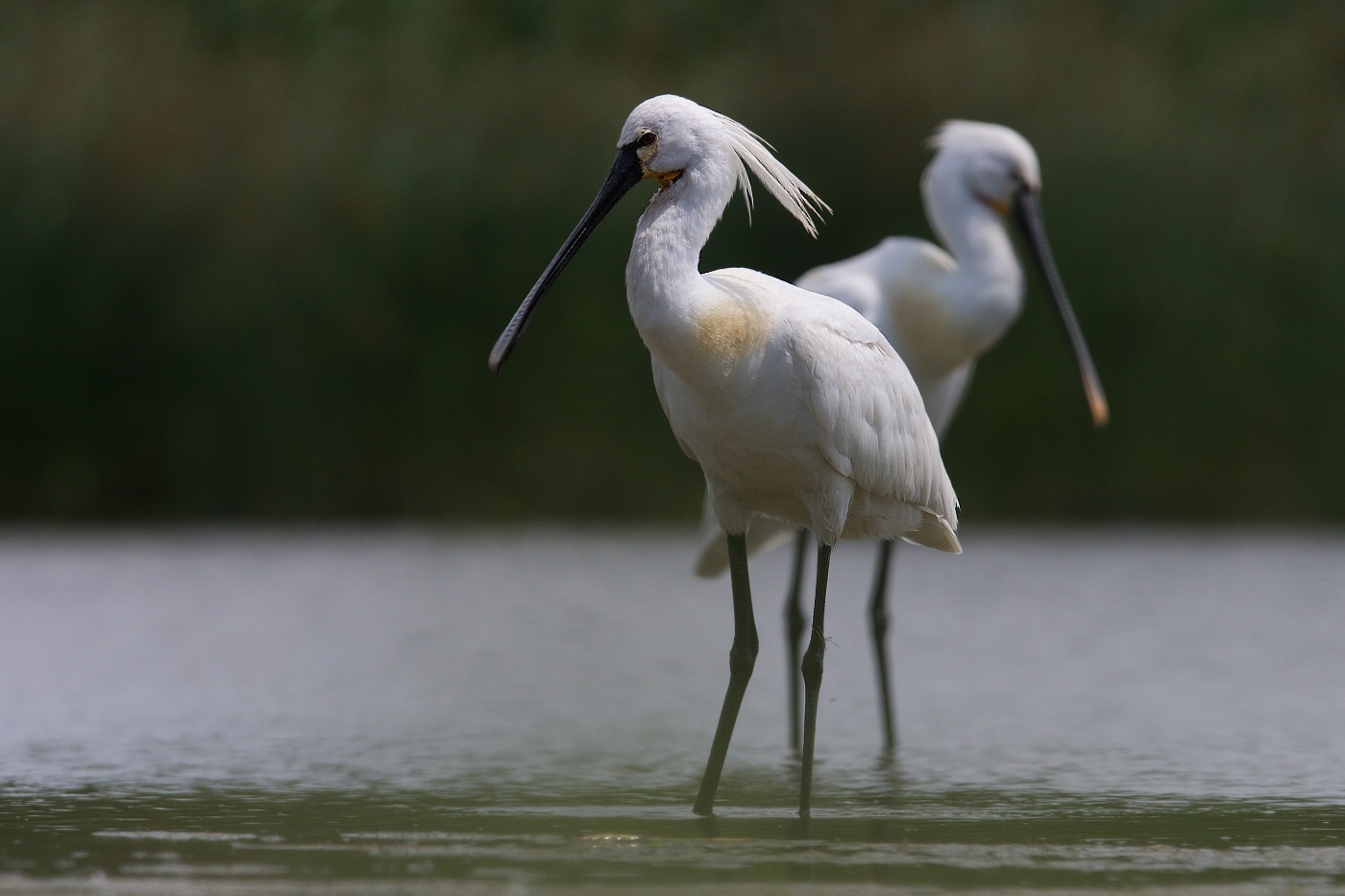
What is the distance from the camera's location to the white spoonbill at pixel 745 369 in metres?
4.89

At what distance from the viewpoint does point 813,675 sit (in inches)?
209

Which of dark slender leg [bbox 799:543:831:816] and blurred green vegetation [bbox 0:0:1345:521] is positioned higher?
blurred green vegetation [bbox 0:0:1345:521]

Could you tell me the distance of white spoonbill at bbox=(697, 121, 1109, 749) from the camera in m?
6.83

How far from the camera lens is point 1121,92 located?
38.8 feet

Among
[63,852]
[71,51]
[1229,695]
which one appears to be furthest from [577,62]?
[63,852]

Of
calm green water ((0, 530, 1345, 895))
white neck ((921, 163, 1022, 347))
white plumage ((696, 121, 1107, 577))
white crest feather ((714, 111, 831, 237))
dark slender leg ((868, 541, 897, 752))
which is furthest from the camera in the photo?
white neck ((921, 163, 1022, 347))

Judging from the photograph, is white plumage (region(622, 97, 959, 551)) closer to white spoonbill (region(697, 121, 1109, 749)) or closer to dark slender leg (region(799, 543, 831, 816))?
dark slender leg (region(799, 543, 831, 816))

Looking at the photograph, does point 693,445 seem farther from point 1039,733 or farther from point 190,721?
point 190,721

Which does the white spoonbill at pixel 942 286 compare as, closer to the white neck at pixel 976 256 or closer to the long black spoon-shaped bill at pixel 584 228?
the white neck at pixel 976 256

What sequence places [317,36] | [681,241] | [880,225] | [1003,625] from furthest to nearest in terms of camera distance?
[317,36] < [880,225] < [1003,625] < [681,241]

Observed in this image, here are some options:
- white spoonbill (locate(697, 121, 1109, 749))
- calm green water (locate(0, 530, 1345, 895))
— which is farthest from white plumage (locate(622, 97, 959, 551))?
white spoonbill (locate(697, 121, 1109, 749))

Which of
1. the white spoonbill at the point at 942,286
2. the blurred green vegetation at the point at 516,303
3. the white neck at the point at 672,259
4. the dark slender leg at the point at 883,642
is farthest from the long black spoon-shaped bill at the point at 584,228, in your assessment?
the blurred green vegetation at the point at 516,303

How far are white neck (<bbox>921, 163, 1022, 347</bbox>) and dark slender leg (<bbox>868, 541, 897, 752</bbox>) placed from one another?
897 mm

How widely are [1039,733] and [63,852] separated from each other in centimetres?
331
